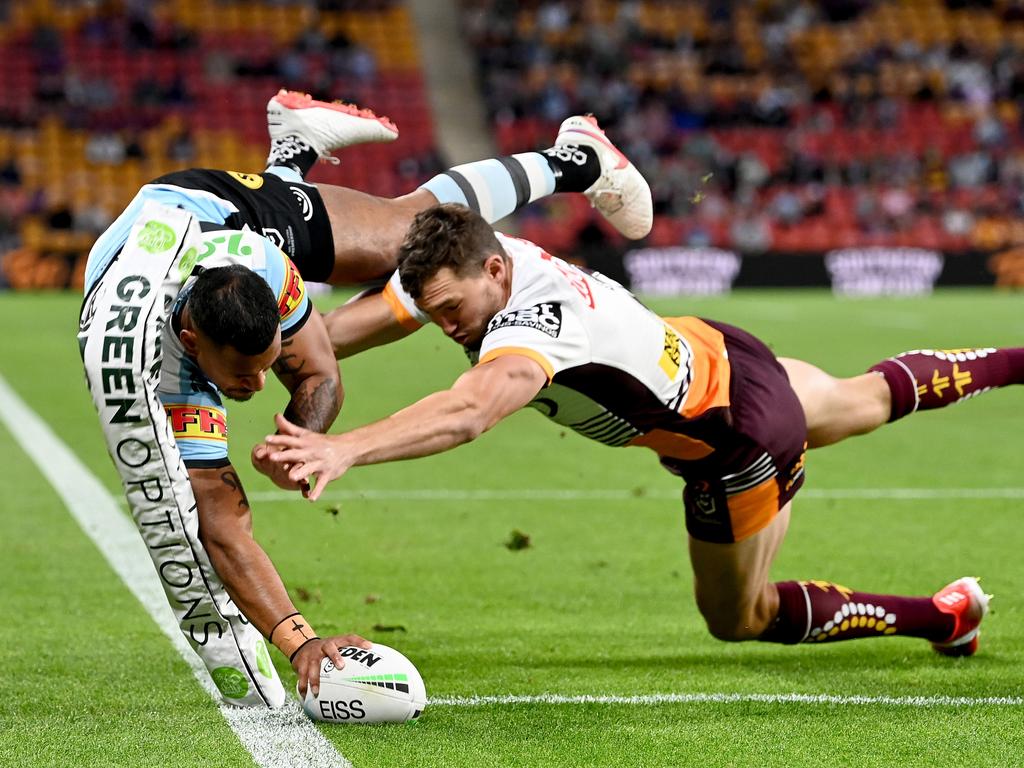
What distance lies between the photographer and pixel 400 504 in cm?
884

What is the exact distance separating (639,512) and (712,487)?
3.39 metres

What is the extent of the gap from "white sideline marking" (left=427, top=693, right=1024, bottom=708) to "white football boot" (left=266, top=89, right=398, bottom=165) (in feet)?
8.14

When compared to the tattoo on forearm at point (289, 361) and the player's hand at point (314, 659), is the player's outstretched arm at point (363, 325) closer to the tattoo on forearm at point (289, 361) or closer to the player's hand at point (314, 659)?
the tattoo on forearm at point (289, 361)

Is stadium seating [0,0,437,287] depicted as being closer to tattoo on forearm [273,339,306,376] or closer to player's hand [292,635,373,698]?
tattoo on forearm [273,339,306,376]

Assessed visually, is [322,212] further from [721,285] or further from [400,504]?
[721,285]

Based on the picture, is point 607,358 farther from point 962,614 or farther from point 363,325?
point 962,614

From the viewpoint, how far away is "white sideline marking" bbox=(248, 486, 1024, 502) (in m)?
8.96

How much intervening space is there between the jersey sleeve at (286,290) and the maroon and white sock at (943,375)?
86.2 inches

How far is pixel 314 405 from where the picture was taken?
4.72 metres

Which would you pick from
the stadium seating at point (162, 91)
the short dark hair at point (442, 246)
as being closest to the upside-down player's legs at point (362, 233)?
the short dark hair at point (442, 246)

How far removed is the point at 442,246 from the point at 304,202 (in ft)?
4.23

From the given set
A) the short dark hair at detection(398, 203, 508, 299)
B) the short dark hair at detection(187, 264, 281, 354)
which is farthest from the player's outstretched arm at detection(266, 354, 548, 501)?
the short dark hair at detection(187, 264, 281, 354)

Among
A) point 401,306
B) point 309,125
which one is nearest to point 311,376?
point 401,306

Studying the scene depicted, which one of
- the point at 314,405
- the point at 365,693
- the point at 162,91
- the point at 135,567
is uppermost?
the point at 314,405
